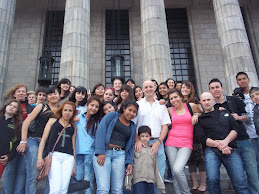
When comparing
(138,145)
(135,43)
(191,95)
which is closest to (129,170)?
(138,145)

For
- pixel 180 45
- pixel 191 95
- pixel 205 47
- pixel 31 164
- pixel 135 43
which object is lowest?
pixel 31 164

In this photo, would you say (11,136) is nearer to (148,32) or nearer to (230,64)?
(148,32)

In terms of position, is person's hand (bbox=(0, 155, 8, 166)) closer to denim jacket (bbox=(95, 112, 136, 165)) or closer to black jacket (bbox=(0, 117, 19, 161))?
black jacket (bbox=(0, 117, 19, 161))

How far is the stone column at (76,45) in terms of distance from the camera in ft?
38.3

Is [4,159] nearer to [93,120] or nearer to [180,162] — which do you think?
[93,120]

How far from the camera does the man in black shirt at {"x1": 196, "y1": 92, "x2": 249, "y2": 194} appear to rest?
4.09 metres

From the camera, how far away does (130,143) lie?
4.11 metres

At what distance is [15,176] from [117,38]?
50.9 ft

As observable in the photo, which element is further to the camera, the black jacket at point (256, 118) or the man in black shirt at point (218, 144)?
the black jacket at point (256, 118)

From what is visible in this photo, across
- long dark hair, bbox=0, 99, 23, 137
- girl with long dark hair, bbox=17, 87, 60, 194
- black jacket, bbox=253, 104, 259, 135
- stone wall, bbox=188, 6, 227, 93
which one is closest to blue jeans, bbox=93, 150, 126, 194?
girl with long dark hair, bbox=17, 87, 60, 194

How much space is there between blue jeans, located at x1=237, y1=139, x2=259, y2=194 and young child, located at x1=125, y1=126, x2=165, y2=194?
1829 mm

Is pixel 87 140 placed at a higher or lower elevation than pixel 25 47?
lower

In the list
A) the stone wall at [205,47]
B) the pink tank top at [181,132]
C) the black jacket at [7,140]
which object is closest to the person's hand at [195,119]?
the pink tank top at [181,132]

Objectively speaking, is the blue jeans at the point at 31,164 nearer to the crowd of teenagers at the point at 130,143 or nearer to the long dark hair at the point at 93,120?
the crowd of teenagers at the point at 130,143
